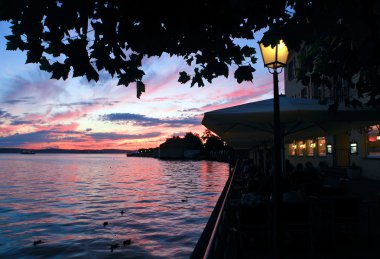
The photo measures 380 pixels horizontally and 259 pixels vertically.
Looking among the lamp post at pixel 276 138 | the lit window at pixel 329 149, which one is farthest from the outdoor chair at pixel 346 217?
the lit window at pixel 329 149

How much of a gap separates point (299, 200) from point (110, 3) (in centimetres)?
488

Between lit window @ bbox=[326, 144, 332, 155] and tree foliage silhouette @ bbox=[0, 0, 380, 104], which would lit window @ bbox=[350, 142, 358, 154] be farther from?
tree foliage silhouette @ bbox=[0, 0, 380, 104]

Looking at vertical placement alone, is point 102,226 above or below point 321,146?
below

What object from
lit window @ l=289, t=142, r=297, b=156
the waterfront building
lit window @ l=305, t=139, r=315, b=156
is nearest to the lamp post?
the waterfront building

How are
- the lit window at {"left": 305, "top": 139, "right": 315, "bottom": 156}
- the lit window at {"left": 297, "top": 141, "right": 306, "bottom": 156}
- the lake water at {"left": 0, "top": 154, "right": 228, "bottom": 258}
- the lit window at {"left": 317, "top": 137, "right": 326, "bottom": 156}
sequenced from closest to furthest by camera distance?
1. the lake water at {"left": 0, "top": 154, "right": 228, "bottom": 258}
2. the lit window at {"left": 317, "top": 137, "right": 326, "bottom": 156}
3. the lit window at {"left": 305, "top": 139, "right": 315, "bottom": 156}
4. the lit window at {"left": 297, "top": 141, "right": 306, "bottom": 156}

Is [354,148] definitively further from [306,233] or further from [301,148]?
[306,233]

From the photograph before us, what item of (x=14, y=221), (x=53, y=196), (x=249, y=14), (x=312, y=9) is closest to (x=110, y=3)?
(x=249, y=14)

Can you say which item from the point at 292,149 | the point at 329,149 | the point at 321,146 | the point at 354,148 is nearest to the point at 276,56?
the point at 354,148

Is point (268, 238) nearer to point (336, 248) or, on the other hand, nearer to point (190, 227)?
point (336, 248)

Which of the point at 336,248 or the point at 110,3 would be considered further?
the point at 336,248

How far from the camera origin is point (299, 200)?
7.05m

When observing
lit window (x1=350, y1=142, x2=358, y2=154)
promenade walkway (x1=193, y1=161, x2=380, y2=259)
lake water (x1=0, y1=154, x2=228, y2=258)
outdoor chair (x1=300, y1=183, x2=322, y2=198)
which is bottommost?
lake water (x1=0, y1=154, x2=228, y2=258)

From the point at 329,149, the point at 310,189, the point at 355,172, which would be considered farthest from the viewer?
the point at 329,149

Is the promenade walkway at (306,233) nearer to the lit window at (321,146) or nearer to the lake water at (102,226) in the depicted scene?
the lake water at (102,226)
